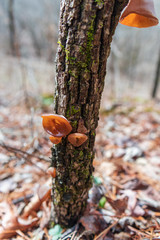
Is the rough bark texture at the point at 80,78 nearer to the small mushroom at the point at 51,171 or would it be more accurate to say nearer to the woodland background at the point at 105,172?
the small mushroom at the point at 51,171

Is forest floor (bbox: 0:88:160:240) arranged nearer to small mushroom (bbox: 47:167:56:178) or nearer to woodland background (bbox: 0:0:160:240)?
woodland background (bbox: 0:0:160:240)

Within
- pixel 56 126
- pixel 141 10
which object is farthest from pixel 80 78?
pixel 141 10

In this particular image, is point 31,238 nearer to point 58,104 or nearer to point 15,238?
point 15,238

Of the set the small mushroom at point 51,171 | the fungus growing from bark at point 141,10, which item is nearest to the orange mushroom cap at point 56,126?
the small mushroom at point 51,171

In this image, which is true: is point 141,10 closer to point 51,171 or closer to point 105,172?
point 51,171

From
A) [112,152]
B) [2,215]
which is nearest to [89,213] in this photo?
[2,215]
